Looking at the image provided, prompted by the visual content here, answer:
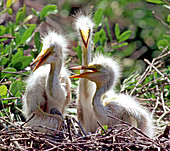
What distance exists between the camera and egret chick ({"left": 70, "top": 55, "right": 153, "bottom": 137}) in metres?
2.62

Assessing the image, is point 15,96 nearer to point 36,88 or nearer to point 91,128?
point 36,88

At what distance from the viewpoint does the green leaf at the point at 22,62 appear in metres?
3.20

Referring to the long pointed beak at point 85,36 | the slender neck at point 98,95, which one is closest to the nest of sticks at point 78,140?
the slender neck at point 98,95

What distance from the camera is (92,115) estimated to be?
108 inches

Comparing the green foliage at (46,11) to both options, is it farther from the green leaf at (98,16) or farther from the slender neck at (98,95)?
the slender neck at (98,95)

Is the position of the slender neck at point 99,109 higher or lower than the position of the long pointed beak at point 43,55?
lower

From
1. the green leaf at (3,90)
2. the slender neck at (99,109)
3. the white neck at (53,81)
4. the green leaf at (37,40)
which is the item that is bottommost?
the slender neck at (99,109)

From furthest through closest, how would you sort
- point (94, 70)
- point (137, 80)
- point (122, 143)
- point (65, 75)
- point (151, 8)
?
A: 1. point (151, 8)
2. point (137, 80)
3. point (65, 75)
4. point (94, 70)
5. point (122, 143)

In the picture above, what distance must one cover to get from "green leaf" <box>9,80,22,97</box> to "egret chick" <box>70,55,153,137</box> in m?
0.60

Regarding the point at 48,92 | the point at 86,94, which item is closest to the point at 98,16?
the point at 86,94

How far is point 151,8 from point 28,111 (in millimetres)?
2725

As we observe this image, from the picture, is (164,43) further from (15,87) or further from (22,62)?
(15,87)

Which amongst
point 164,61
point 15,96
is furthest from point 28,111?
point 164,61

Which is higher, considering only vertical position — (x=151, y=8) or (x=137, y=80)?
(x=151, y=8)
